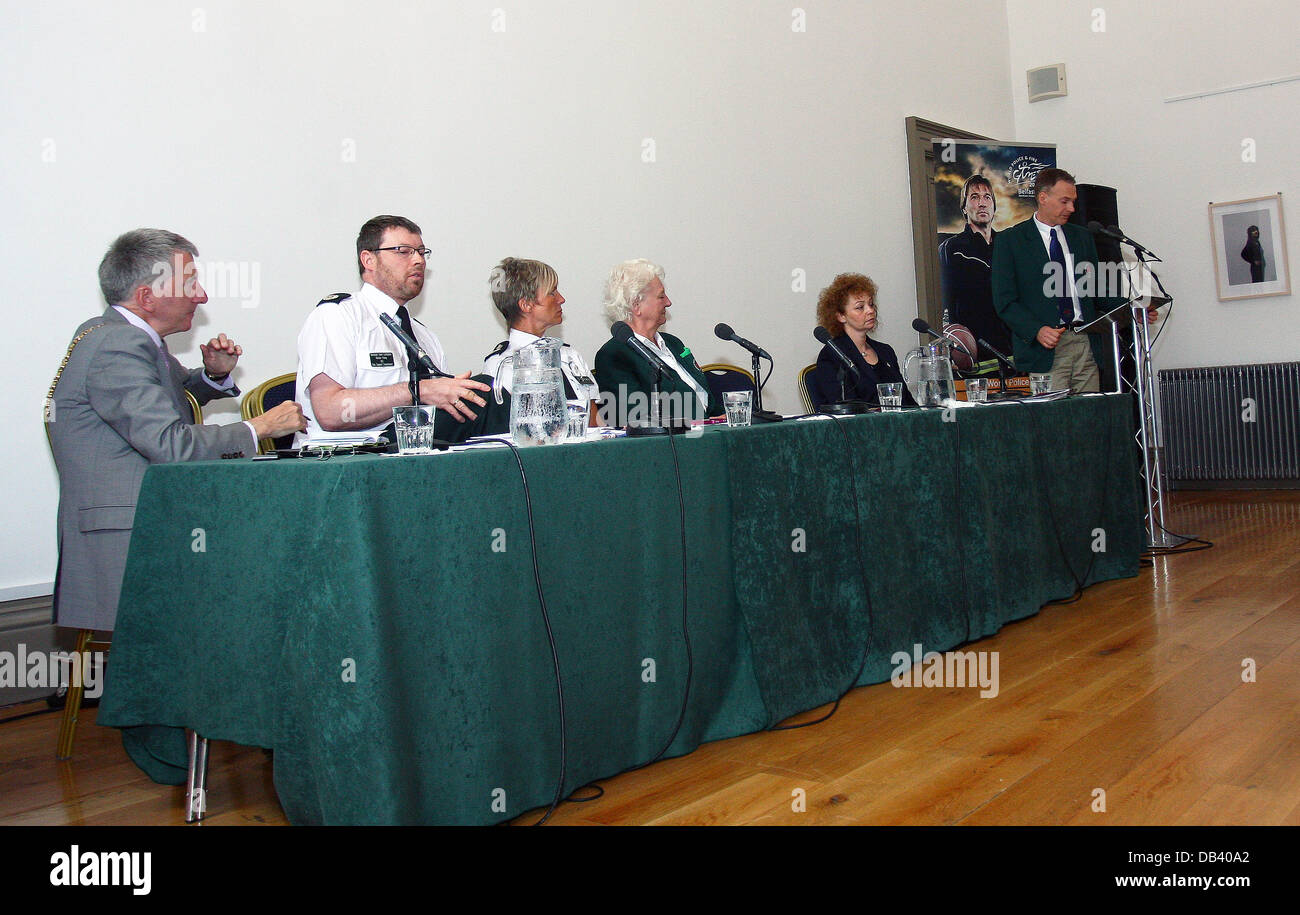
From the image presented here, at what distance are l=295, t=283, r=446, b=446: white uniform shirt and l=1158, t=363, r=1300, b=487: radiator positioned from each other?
5567 millimetres

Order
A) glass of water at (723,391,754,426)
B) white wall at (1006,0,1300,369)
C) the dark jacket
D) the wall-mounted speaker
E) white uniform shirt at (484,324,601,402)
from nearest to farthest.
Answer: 1. glass of water at (723,391,754,426)
2. white uniform shirt at (484,324,601,402)
3. the dark jacket
4. white wall at (1006,0,1300,369)
5. the wall-mounted speaker

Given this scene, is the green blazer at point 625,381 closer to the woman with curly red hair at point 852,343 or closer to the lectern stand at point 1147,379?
the woman with curly red hair at point 852,343

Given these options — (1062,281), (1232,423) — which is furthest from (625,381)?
(1232,423)

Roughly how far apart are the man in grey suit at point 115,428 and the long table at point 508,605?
1.09 feet

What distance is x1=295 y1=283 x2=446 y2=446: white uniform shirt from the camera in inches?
104

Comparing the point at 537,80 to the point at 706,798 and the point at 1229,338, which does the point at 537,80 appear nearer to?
the point at 706,798

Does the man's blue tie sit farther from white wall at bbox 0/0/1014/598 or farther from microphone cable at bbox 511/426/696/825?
microphone cable at bbox 511/426/696/825

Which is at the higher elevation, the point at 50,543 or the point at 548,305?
the point at 548,305

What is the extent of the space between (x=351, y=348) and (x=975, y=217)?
4.74 metres

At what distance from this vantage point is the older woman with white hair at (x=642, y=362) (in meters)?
3.23

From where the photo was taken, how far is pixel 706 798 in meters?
1.86

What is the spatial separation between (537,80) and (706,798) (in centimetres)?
299

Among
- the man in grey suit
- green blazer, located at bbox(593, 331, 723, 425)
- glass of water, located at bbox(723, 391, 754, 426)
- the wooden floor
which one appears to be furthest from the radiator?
the man in grey suit
